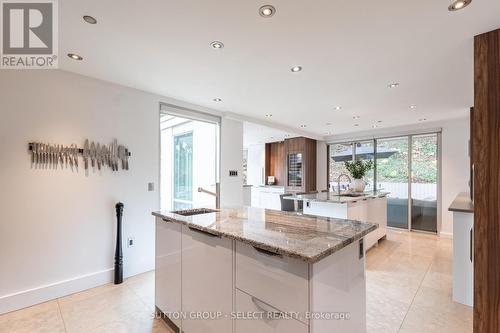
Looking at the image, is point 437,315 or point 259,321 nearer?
point 259,321

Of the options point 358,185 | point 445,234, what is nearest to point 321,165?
point 358,185

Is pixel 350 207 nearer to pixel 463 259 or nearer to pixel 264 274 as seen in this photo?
pixel 463 259

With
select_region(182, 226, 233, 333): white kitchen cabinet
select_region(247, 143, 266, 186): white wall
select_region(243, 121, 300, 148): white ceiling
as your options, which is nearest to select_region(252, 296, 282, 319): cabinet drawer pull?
select_region(182, 226, 233, 333): white kitchen cabinet

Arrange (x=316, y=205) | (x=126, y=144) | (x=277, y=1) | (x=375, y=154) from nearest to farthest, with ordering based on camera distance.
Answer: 1. (x=277, y=1)
2. (x=126, y=144)
3. (x=316, y=205)
4. (x=375, y=154)

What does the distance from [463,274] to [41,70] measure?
5.03 metres

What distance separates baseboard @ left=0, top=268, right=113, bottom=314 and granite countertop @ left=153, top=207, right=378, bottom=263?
1533 millimetres

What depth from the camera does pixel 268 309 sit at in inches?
50.5

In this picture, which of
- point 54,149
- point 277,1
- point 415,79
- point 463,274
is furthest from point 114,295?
point 415,79

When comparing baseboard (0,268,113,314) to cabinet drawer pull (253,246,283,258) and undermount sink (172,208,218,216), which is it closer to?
undermount sink (172,208,218,216)

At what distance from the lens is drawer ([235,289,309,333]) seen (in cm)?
118

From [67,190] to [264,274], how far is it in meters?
2.64

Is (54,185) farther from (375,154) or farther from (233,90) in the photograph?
(375,154)

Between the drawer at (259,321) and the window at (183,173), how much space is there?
123 inches

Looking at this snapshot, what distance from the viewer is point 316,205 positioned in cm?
387
